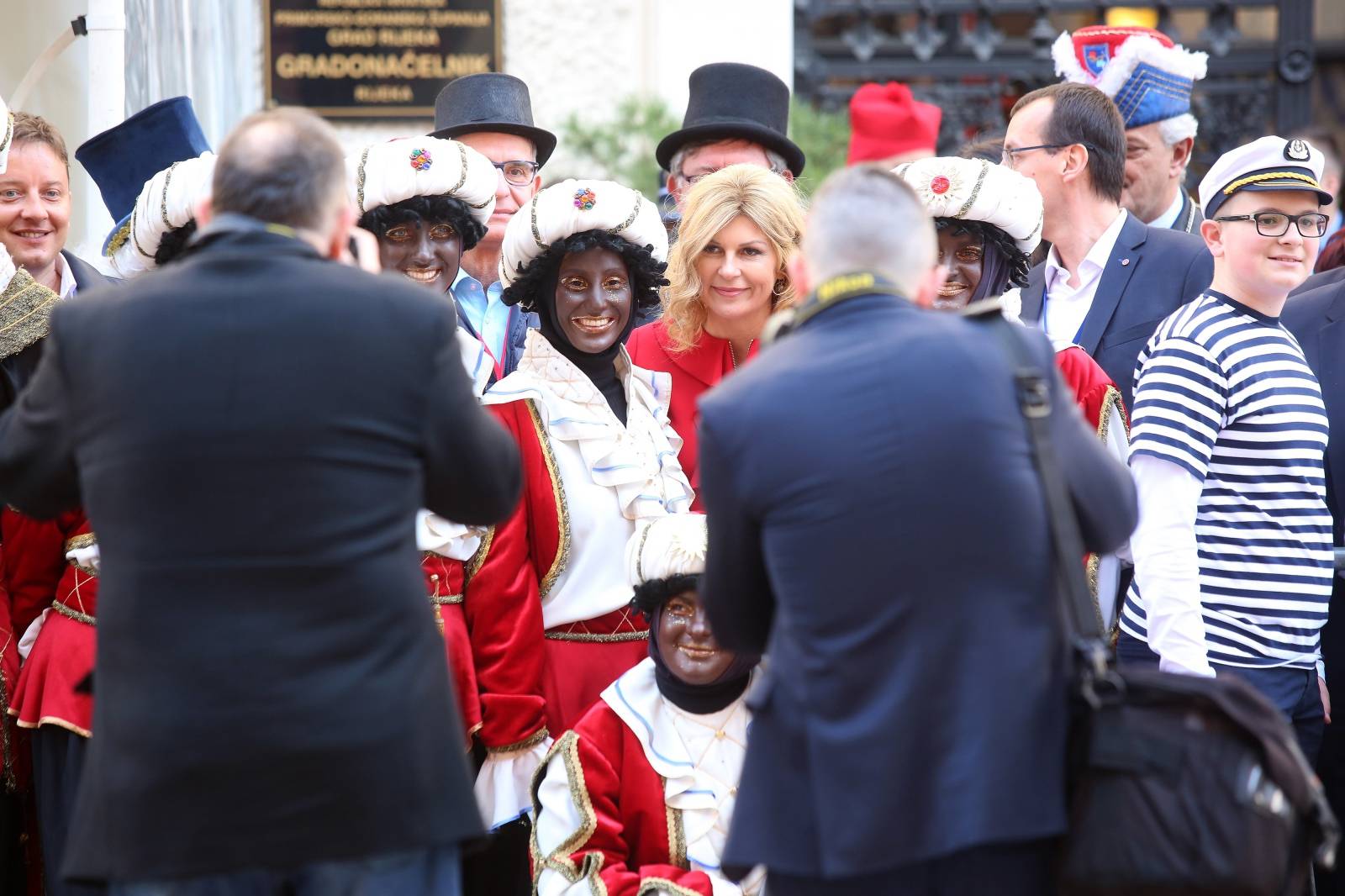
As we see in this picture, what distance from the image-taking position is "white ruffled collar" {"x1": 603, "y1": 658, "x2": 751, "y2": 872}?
3629mm

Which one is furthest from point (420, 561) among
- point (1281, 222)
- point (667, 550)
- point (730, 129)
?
point (730, 129)

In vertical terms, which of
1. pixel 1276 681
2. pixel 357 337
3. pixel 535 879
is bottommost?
pixel 535 879

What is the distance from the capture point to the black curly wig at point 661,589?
12.2ft

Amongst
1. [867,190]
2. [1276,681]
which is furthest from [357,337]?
[1276,681]

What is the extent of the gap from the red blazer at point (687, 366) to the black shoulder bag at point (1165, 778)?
6.64 feet

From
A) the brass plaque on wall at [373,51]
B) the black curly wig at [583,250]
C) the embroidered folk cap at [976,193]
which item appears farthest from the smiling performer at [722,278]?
the brass plaque on wall at [373,51]

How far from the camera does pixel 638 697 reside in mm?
3740

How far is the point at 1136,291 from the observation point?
4.82 metres

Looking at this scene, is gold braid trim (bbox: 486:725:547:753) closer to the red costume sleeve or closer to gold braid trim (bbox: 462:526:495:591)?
the red costume sleeve

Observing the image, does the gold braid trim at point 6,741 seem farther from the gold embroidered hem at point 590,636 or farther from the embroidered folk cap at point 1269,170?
the embroidered folk cap at point 1269,170

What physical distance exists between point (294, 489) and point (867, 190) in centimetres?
100

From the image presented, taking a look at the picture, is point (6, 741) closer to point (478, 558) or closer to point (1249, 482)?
point (478, 558)

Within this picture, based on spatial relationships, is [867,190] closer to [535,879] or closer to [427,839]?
[427,839]

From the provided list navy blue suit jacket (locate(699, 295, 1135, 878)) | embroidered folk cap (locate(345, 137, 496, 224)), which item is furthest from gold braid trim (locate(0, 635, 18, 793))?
navy blue suit jacket (locate(699, 295, 1135, 878))
